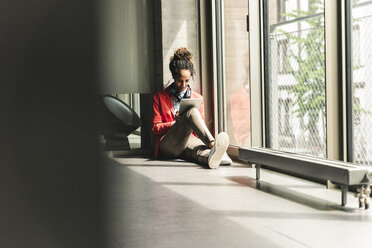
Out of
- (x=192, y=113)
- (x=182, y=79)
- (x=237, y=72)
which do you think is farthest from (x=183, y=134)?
(x=237, y=72)

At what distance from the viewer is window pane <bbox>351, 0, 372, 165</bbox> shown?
3078 mm

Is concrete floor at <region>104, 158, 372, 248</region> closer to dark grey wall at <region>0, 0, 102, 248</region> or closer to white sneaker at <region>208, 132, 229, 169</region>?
white sneaker at <region>208, 132, 229, 169</region>

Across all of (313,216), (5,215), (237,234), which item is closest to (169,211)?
(237,234)

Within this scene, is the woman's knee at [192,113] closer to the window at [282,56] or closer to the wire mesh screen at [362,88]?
the window at [282,56]

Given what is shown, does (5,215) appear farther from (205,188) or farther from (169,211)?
(205,188)

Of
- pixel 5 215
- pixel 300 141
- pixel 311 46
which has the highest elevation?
pixel 311 46

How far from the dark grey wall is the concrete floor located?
0.97 metres

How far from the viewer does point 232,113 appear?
5.18 meters

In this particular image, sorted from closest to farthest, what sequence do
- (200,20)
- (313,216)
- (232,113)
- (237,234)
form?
(237,234)
(313,216)
(232,113)
(200,20)

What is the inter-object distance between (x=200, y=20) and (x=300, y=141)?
224cm

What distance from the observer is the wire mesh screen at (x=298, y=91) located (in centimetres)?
360

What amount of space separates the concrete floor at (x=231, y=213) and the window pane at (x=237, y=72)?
3.18ft

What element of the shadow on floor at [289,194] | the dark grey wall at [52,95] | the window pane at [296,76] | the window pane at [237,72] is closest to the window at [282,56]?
the window pane at [296,76]

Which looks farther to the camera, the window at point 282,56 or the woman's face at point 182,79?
the woman's face at point 182,79
